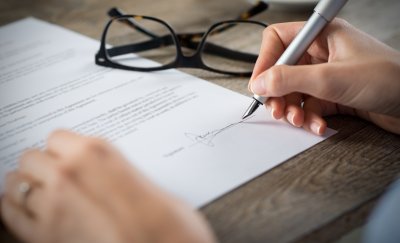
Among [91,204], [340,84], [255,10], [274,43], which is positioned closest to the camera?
[91,204]

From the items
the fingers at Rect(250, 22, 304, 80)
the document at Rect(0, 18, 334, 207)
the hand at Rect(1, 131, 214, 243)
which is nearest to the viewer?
the hand at Rect(1, 131, 214, 243)

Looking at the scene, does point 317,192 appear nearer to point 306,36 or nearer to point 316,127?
point 316,127

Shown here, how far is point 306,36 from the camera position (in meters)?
0.62

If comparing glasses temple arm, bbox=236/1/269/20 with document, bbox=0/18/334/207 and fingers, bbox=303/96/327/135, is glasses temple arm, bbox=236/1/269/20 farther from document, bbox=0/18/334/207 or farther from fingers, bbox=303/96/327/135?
fingers, bbox=303/96/327/135

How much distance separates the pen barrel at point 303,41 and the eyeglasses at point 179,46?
14cm

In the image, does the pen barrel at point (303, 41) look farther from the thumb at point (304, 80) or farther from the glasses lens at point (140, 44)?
the glasses lens at point (140, 44)

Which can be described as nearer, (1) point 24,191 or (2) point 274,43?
(1) point 24,191

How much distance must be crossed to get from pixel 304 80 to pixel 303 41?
0.25 feet

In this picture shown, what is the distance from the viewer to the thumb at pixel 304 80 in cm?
56

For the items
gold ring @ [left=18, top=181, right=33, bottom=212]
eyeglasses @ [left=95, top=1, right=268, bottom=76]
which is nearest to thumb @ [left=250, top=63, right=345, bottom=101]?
eyeglasses @ [left=95, top=1, right=268, bottom=76]

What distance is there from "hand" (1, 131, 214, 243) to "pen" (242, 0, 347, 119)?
9.6 inches

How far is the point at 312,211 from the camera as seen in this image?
0.47 m

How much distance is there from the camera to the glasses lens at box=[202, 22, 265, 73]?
0.80m
